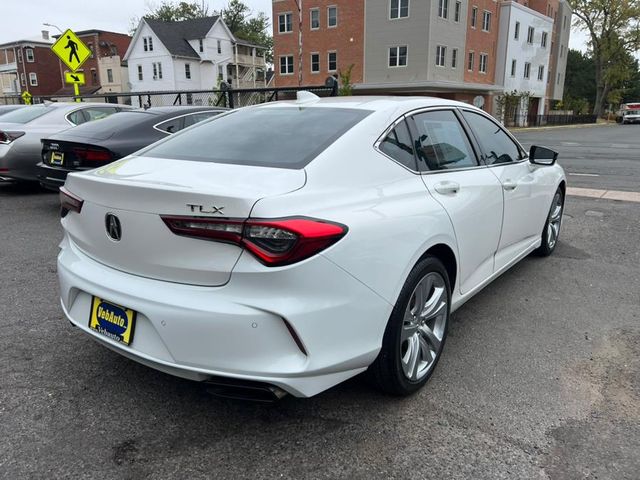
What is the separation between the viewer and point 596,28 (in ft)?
217

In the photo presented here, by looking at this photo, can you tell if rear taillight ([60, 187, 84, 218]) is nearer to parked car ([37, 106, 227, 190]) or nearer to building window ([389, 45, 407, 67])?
parked car ([37, 106, 227, 190])

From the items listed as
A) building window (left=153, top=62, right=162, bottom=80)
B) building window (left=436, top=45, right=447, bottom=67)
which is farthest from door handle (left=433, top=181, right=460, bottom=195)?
building window (left=153, top=62, right=162, bottom=80)

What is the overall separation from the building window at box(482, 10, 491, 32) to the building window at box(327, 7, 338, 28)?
38.4 ft

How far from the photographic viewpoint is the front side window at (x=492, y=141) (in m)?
3.97

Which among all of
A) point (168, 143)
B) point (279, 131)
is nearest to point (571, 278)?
point (279, 131)

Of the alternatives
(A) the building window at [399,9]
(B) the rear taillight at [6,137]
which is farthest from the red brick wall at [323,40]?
(B) the rear taillight at [6,137]

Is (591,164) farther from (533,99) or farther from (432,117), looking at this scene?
(533,99)

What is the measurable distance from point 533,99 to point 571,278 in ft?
177

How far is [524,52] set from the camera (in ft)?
156

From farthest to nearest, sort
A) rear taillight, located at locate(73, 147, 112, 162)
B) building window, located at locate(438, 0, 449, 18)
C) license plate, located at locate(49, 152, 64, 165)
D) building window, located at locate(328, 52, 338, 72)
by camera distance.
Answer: building window, located at locate(328, 52, 338, 72) < building window, located at locate(438, 0, 449, 18) < license plate, located at locate(49, 152, 64, 165) < rear taillight, located at locate(73, 147, 112, 162)

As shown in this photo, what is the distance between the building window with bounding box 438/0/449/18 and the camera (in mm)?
35725

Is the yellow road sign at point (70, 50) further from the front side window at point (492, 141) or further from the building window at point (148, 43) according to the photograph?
the building window at point (148, 43)

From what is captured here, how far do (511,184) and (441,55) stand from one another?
36022mm

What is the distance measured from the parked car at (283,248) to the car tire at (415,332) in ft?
0.03
